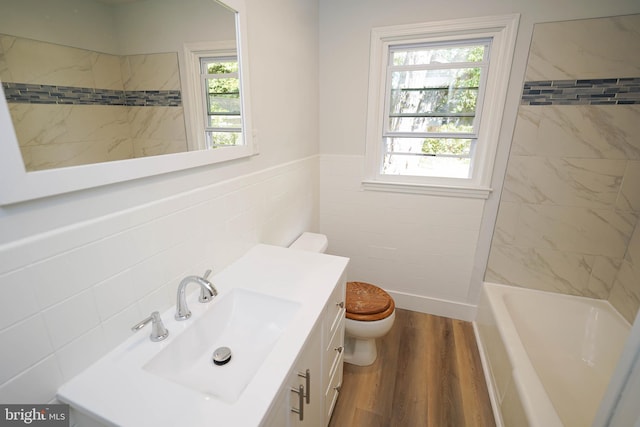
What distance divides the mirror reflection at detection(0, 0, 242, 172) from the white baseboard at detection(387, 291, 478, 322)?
1.99 metres

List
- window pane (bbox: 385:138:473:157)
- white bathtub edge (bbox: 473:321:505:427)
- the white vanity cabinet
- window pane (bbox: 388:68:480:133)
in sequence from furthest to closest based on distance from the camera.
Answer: window pane (bbox: 385:138:473:157)
window pane (bbox: 388:68:480:133)
white bathtub edge (bbox: 473:321:505:427)
the white vanity cabinet

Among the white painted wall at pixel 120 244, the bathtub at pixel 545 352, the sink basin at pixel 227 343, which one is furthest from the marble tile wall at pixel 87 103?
the bathtub at pixel 545 352

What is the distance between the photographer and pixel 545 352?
182cm

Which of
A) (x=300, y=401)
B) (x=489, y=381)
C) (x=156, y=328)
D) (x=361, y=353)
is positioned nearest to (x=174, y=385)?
(x=156, y=328)

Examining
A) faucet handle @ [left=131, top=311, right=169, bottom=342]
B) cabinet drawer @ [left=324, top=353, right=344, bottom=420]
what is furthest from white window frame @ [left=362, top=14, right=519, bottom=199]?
faucet handle @ [left=131, top=311, right=169, bottom=342]

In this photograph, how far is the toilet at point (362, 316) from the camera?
1.74 metres

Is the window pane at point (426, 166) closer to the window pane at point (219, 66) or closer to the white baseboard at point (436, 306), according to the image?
the white baseboard at point (436, 306)

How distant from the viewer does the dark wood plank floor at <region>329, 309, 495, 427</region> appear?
1.56m

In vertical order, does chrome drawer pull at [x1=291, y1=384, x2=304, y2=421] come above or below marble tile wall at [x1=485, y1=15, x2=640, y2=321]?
below

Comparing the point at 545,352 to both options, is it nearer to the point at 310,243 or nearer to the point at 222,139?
the point at 310,243

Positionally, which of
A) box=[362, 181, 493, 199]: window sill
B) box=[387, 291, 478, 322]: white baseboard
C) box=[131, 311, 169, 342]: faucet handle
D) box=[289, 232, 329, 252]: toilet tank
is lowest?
box=[387, 291, 478, 322]: white baseboard

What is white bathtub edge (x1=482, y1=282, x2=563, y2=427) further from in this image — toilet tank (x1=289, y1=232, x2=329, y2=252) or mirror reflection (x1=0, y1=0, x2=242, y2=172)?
mirror reflection (x1=0, y1=0, x2=242, y2=172)

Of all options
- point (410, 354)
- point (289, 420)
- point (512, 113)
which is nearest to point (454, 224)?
point (512, 113)

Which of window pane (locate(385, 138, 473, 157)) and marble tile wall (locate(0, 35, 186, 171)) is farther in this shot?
window pane (locate(385, 138, 473, 157))
